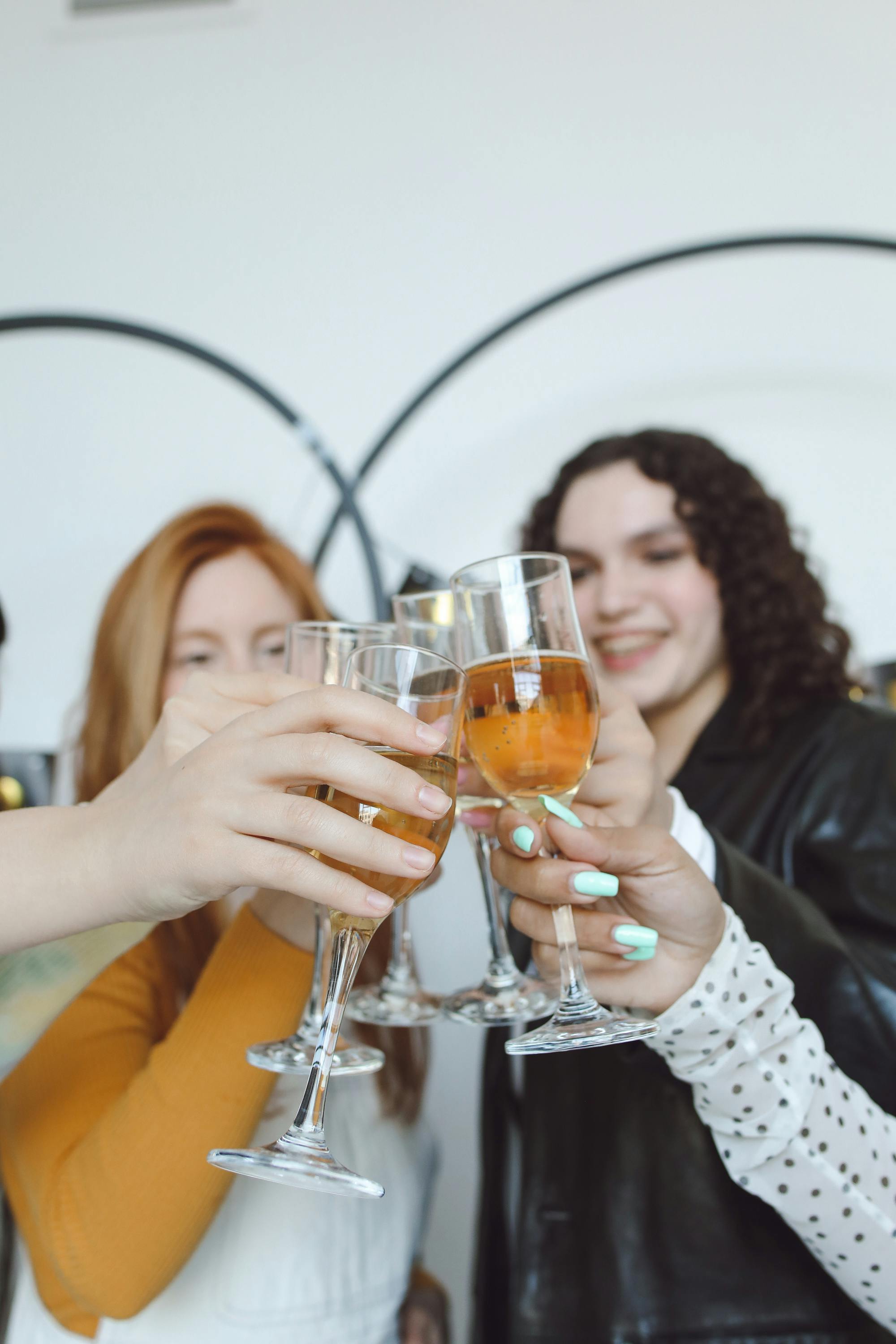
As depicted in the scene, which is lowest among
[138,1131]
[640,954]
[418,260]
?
[138,1131]

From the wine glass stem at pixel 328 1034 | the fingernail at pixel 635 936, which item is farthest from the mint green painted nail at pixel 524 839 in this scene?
A: the wine glass stem at pixel 328 1034

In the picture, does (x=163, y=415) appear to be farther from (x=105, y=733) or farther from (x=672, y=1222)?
(x=672, y=1222)

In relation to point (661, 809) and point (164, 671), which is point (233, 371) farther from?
point (661, 809)

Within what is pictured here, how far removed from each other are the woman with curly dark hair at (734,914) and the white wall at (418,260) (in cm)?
118

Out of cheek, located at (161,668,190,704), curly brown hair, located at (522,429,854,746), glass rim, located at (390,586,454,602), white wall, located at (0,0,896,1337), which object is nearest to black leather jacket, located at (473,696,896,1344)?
curly brown hair, located at (522,429,854,746)

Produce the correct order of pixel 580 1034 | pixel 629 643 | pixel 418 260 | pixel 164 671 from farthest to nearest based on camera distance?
1. pixel 418 260
2. pixel 629 643
3. pixel 164 671
4. pixel 580 1034

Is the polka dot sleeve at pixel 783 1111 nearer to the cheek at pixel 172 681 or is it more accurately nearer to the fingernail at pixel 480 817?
the fingernail at pixel 480 817

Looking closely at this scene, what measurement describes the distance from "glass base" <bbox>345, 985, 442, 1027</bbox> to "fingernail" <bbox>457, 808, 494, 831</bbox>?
189 mm

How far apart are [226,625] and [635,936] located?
101 cm

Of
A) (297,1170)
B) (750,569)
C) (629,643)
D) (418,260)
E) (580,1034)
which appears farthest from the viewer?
(418,260)

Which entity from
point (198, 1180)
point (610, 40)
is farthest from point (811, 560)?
point (610, 40)

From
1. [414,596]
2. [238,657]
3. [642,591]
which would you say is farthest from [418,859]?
[642,591]

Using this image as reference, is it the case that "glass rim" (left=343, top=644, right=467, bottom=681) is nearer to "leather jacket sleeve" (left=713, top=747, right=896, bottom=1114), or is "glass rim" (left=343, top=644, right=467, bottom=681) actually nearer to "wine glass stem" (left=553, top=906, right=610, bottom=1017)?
"wine glass stem" (left=553, top=906, right=610, bottom=1017)

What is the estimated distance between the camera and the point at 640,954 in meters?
0.93
